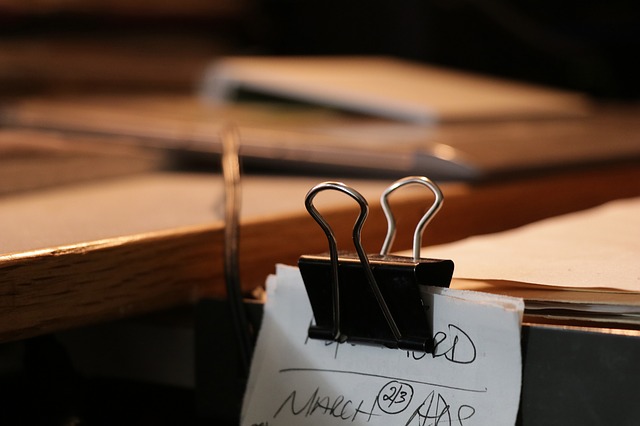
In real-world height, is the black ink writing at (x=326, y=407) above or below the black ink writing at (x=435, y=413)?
below

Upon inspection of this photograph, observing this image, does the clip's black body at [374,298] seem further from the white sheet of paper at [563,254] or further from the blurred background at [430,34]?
the blurred background at [430,34]

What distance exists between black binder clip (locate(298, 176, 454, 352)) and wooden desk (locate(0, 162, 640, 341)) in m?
0.12

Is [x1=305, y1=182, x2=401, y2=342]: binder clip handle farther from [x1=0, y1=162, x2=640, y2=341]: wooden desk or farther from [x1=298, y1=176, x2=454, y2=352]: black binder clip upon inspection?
[x1=0, y1=162, x2=640, y2=341]: wooden desk

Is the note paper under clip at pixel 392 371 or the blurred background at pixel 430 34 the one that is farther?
the blurred background at pixel 430 34

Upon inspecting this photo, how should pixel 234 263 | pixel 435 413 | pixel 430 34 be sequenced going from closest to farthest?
pixel 435 413
pixel 234 263
pixel 430 34

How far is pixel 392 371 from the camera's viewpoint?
0.39 metres

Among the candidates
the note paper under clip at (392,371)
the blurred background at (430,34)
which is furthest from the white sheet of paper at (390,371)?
the blurred background at (430,34)

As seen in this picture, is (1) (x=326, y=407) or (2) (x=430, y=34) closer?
(1) (x=326, y=407)

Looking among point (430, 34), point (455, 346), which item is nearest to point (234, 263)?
point (455, 346)

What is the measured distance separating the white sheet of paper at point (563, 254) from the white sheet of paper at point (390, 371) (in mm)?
48

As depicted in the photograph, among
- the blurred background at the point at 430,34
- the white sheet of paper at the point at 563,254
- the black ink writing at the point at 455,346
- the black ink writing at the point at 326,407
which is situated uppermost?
the blurred background at the point at 430,34

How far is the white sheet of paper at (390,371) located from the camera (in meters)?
0.37

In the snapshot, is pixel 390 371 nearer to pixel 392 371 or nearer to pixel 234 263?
pixel 392 371

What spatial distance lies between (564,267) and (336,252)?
5.0 inches
